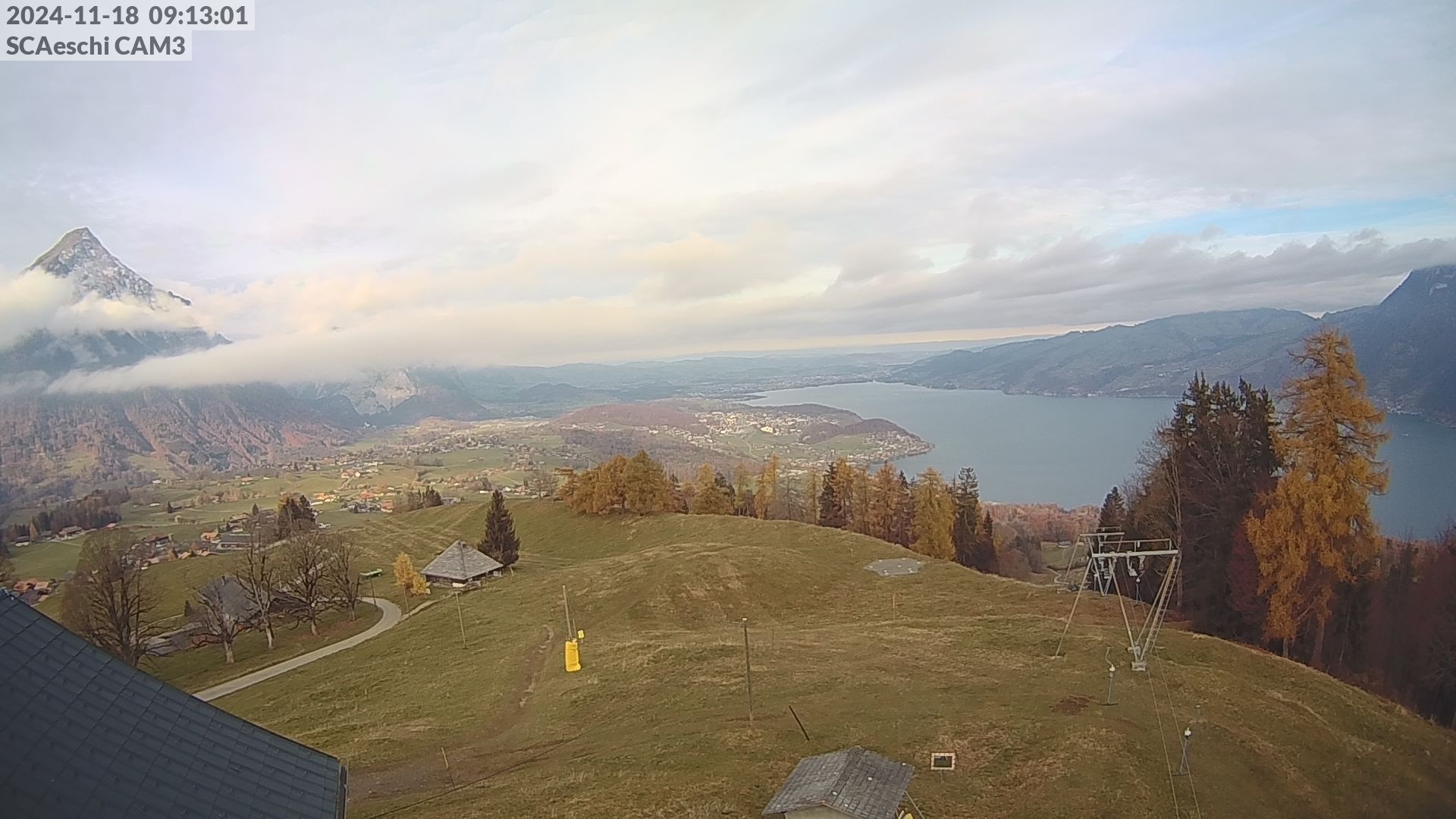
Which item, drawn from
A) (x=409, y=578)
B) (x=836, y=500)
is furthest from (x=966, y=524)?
(x=409, y=578)

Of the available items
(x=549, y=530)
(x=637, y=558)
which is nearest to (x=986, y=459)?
(x=549, y=530)

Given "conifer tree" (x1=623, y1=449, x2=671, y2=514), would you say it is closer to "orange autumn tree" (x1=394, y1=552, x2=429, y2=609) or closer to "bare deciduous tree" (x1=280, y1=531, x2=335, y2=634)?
"orange autumn tree" (x1=394, y1=552, x2=429, y2=609)

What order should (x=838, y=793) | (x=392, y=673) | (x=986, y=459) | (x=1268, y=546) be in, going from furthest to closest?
(x=986, y=459), (x=392, y=673), (x=1268, y=546), (x=838, y=793)

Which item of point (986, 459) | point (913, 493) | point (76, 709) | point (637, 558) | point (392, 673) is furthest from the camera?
point (986, 459)

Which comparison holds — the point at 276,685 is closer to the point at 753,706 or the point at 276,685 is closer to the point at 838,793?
the point at 753,706

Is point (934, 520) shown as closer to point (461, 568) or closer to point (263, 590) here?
point (461, 568)

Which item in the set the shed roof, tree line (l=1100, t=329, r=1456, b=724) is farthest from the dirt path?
tree line (l=1100, t=329, r=1456, b=724)

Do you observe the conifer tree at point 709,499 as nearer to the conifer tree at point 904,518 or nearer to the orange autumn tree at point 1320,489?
the conifer tree at point 904,518
